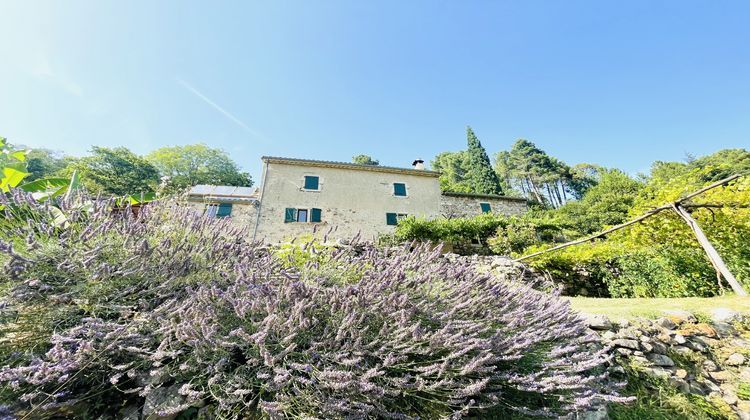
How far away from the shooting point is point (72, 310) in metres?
1.49

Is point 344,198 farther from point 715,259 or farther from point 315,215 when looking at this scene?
point 715,259

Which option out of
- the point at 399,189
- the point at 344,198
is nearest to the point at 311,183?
the point at 344,198

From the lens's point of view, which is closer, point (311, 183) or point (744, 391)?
point (744, 391)

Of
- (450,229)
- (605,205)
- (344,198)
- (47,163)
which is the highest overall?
Answer: (47,163)

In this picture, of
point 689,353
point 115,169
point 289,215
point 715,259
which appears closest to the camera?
point 689,353

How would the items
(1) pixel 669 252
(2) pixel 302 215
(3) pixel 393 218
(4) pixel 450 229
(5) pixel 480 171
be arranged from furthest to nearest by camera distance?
1. (5) pixel 480 171
2. (3) pixel 393 218
3. (2) pixel 302 215
4. (4) pixel 450 229
5. (1) pixel 669 252

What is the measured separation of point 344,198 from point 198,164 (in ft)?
79.3

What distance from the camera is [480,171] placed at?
27406 millimetres

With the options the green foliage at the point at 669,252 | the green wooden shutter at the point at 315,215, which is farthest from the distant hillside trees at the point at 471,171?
the green foliage at the point at 669,252

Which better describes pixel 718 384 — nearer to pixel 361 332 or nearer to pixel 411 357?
pixel 411 357

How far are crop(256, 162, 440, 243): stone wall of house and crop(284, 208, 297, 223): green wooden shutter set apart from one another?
0.16 metres

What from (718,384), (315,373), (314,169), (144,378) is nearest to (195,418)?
(144,378)

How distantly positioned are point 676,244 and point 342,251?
694cm

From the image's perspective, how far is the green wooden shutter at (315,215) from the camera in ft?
48.2
